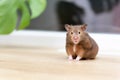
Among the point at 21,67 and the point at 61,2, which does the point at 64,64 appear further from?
the point at 61,2

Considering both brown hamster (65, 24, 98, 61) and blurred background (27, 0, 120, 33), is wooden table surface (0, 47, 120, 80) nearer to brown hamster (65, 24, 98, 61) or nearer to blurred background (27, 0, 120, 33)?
brown hamster (65, 24, 98, 61)

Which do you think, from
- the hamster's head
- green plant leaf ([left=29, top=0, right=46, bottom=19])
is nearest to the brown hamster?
the hamster's head

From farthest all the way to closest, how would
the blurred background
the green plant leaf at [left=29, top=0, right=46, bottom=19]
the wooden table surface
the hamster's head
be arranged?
the blurred background → the green plant leaf at [left=29, top=0, right=46, bottom=19] → the hamster's head → the wooden table surface

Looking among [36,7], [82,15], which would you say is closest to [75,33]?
[36,7]

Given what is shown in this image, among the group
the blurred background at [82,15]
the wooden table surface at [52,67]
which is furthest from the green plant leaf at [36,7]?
the blurred background at [82,15]

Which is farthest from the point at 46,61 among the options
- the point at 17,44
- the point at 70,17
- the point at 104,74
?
the point at 70,17

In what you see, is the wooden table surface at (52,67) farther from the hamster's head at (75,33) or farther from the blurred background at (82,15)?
the blurred background at (82,15)
